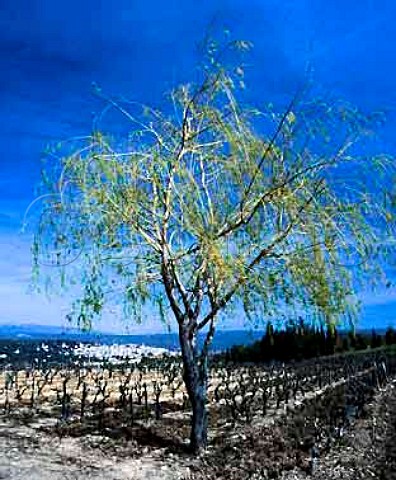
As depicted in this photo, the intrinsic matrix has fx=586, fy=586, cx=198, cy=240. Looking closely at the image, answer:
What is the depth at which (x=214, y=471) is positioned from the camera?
975cm

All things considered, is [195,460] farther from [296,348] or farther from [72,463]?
[296,348]

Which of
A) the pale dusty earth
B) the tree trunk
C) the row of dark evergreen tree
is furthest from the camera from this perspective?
the row of dark evergreen tree

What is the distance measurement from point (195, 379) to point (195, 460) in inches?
56.2

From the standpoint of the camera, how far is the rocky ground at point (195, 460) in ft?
31.1

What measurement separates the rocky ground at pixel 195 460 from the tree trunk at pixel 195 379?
0.36 meters

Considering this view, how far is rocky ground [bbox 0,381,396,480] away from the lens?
9.48m

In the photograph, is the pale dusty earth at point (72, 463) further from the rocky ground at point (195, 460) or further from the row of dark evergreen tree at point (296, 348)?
the row of dark evergreen tree at point (296, 348)

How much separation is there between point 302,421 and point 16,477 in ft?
24.2

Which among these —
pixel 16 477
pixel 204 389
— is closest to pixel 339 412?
pixel 204 389

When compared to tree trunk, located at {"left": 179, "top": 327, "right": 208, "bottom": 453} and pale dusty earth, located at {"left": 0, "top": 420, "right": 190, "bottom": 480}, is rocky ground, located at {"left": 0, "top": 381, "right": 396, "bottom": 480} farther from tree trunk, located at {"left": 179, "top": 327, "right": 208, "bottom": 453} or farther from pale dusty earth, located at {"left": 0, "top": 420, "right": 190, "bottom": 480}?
tree trunk, located at {"left": 179, "top": 327, "right": 208, "bottom": 453}

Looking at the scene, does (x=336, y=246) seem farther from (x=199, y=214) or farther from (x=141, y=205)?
(x=141, y=205)

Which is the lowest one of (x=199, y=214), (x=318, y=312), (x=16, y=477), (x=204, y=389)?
(x=16, y=477)

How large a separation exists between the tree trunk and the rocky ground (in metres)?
0.36

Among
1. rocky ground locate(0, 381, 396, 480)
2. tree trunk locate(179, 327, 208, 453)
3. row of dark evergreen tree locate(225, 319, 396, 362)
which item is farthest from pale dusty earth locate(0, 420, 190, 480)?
row of dark evergreen tree locate(225, 319, 396, 362)
